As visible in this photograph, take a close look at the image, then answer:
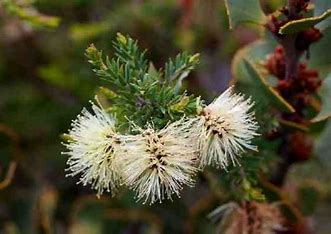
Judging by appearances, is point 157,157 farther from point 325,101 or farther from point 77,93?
point 77,93

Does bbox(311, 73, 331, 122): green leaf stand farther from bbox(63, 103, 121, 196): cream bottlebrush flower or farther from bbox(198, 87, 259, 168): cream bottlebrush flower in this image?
bbox(63, 103, 121, 196): cream bottlebrush flower

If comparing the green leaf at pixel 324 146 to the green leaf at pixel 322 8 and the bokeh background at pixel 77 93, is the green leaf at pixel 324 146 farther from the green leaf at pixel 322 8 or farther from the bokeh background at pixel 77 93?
the green leaf at pixel 322 8

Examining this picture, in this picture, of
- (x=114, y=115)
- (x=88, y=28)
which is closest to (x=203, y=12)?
(x=88, y=28)

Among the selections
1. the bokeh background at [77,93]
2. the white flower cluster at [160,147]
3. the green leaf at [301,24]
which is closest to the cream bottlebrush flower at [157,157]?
the white flower cluster at [160,147]

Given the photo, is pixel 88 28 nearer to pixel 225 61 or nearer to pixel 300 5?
pixel 225 61

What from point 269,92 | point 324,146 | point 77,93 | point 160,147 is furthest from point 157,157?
point 77,93
